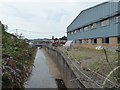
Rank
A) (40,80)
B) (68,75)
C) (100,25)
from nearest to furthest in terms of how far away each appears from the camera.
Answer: (68,75) → (40,80) → (100,25)

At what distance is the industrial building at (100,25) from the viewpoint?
1073 inches

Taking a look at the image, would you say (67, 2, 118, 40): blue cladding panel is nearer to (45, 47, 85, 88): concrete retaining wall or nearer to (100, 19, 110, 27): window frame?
(100, 19, 110, 27): window frame

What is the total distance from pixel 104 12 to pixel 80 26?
13538mm

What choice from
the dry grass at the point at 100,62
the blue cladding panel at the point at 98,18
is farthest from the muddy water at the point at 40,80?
the blue cladding panel at the point at 98,18

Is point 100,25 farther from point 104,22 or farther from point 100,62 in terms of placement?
point 100,62

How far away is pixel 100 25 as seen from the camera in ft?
107

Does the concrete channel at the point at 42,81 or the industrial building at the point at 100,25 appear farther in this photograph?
the industrial building at the point at 100,25

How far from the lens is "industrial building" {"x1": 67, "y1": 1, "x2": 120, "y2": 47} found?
2725cm

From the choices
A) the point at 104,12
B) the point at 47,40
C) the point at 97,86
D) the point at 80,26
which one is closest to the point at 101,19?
the point at 104,12

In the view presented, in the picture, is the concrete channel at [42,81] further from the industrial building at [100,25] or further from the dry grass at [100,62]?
the industrial building at [100,25]

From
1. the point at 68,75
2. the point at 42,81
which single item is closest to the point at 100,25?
the point at 42,81

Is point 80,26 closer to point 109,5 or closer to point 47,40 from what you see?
point 109,5

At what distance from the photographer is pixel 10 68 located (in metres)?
6.30

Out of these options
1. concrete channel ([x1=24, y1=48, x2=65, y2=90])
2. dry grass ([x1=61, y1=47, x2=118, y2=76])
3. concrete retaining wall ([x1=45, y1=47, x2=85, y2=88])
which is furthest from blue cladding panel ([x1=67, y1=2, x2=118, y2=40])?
dry grass ([x1=61, y1=47, x2=118, y2=76])
